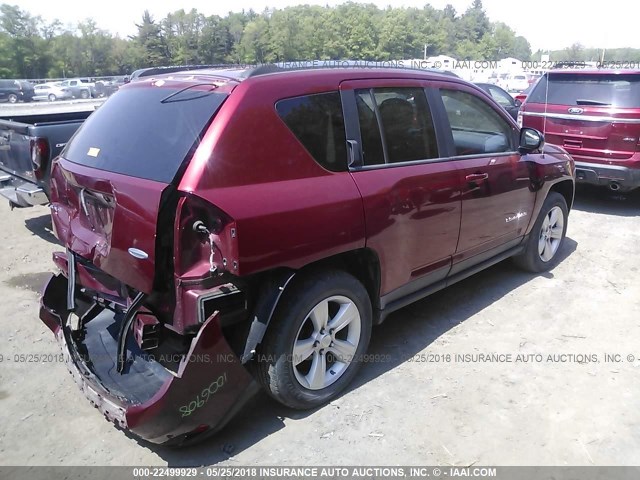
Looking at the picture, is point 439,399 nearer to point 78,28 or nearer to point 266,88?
point 266,88

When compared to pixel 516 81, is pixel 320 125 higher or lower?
lower

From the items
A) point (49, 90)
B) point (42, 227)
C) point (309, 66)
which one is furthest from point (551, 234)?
point (49, 90)

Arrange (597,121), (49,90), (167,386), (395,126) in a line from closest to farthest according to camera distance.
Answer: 1. (167,386)
2. (395,126)
3. (597,121)
4. (49,90)

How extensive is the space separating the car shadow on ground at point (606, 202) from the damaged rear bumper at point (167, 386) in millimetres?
6688

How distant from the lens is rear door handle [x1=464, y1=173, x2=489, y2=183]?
3.86 m

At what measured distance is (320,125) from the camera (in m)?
2.99

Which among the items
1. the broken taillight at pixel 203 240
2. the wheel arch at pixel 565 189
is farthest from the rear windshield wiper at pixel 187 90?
the wheel arch at pixel 565 189

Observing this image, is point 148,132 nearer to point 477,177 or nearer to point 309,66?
point 309,66

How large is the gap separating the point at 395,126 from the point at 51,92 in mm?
42284

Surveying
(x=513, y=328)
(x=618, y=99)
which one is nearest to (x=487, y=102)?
(x=513, y=328)

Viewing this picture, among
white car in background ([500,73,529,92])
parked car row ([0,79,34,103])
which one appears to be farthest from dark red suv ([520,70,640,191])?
parked car row ([0,79,34,103])

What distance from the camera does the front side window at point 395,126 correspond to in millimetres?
3240

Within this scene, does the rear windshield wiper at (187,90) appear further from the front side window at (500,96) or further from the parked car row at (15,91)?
the parked car row at (15,91)

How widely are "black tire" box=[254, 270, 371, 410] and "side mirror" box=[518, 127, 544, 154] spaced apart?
89.3 inches
